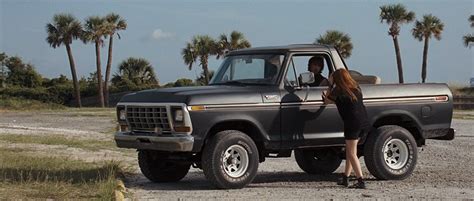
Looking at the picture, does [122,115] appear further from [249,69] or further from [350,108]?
[350,108]

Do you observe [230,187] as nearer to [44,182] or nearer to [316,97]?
[316,97]

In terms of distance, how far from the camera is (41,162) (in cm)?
1312

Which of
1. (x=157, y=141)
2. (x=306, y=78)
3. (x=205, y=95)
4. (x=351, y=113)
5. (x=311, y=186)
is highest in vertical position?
(x=306, y=78)

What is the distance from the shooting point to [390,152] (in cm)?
1147

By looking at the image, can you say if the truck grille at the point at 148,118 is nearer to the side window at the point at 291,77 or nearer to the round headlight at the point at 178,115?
the round headlight at the point at 178,115

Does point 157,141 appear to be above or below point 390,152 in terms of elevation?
above

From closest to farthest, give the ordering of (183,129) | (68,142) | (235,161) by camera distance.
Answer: (183,129) < (235,161) < (68,142)

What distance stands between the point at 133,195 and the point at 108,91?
57.4 metres

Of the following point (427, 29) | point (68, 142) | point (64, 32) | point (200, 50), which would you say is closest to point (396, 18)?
point (427, 29)

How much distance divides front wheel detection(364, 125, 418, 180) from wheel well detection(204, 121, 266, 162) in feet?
5.46

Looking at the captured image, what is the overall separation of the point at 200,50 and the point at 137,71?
765cm

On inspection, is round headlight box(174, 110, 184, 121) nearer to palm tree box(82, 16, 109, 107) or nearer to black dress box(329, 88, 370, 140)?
black dress box(329, 88, 370, 140)

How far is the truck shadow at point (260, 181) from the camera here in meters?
10.9

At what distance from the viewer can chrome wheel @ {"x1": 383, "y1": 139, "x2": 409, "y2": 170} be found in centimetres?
1138
